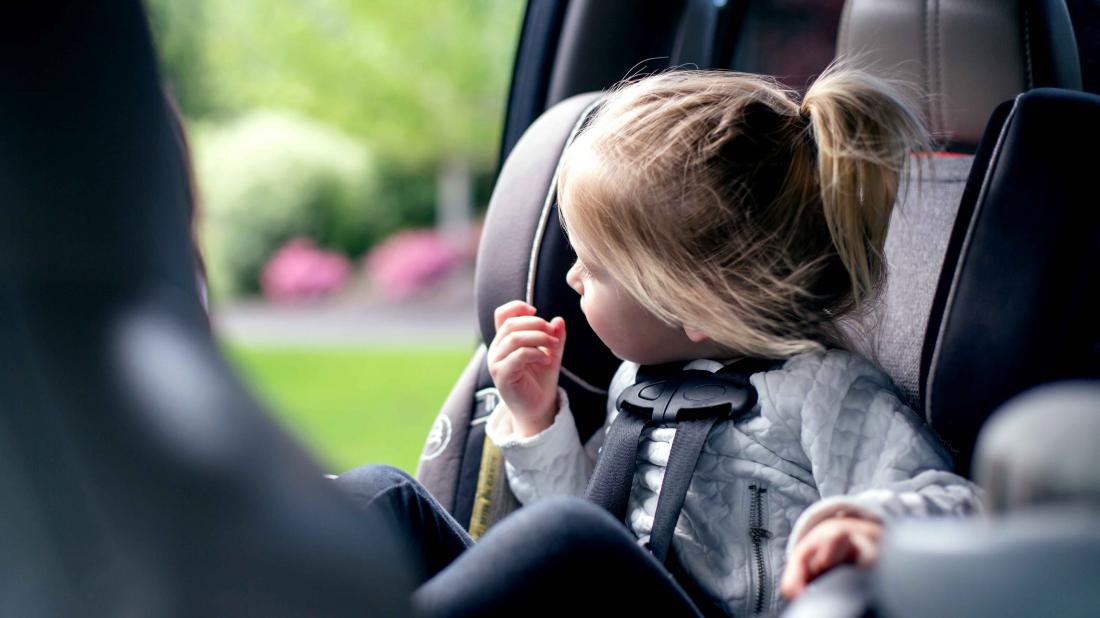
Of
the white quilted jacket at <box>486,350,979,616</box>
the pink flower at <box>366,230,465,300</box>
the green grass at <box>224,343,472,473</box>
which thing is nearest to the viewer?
the white quilted jacket at <box>486,350,979,616</box>

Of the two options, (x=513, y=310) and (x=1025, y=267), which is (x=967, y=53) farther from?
(x=513, y=310)

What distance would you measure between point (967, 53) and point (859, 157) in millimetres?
431

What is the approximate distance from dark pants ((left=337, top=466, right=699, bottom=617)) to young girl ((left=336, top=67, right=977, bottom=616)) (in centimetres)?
25

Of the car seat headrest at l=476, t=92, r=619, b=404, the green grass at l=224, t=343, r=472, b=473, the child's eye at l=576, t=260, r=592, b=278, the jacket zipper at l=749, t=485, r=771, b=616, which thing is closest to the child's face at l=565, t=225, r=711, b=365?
the child's eye at l=576, t=260, r=592, b=278

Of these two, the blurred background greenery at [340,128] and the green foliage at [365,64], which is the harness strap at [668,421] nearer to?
the blurred background greenery at [340,128]

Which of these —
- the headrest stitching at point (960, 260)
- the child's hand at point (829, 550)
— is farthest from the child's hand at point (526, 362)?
the child's hand at point (829, 550)

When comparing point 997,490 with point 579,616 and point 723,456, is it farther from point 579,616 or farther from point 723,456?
point 723,456

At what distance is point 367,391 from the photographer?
6.24m

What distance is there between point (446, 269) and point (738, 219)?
293 inches

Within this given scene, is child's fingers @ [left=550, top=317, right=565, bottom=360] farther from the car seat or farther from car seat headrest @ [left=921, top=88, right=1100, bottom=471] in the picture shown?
car seat headrest @ [left=921, top=88, right=1100, bottom=471]

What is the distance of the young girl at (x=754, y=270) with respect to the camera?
4.25ft

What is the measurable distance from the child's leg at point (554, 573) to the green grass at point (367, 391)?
352cm

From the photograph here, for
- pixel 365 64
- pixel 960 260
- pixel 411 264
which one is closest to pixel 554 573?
pixel 960 260

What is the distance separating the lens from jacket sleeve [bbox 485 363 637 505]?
153 centimetres
